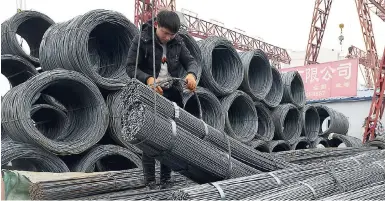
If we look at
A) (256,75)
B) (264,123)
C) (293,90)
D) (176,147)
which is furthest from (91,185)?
(293,90)

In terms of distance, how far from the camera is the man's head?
7.86 ft

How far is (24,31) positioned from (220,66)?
2.82 metres

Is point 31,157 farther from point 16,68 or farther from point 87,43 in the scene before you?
point 16,68

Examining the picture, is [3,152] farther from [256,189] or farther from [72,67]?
[256,189]

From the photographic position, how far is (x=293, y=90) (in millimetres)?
6629

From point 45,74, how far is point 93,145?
788 millimetres

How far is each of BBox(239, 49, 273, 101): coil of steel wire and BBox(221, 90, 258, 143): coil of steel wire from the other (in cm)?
16

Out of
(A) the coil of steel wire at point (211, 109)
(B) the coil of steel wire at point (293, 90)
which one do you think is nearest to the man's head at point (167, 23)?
(A) the coil of steel wire at point (211, 109)

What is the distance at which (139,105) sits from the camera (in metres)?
2.13

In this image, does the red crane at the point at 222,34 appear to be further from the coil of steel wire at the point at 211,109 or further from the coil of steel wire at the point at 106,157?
the coil of steel wire at the point at 106,157

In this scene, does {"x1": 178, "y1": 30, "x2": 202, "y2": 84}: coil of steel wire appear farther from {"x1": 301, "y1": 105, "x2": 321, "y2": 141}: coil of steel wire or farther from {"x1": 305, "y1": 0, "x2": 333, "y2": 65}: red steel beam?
{"x1": 305, "y1": 0, "x2": 333, "y2": 65}: red steel beam

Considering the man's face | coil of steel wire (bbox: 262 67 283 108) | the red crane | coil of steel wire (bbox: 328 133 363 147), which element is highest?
the red crane

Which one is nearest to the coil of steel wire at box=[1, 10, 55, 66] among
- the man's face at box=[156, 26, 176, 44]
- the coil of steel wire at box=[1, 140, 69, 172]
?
the coil of steel wire at box=[1, 140, 69, 172]

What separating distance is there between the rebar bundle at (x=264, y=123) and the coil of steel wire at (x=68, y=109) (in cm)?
246
